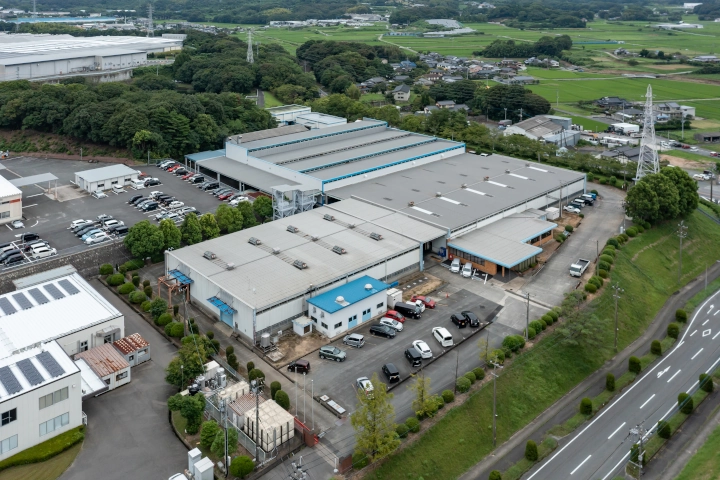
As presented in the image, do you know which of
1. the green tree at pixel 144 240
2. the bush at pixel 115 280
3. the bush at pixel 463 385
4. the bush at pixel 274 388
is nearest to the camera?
the bush at pixel 274 388

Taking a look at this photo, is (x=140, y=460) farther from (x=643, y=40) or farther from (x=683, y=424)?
(x=643, y=40)

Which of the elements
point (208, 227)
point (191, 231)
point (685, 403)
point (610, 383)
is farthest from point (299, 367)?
point (685, 403)

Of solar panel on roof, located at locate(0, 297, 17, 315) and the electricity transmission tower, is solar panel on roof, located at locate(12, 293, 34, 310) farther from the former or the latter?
the electricity transmission tower

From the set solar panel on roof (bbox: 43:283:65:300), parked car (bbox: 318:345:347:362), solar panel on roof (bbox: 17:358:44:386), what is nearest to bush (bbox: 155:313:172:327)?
solar panel on roof (bbox: 43:283:65:300)

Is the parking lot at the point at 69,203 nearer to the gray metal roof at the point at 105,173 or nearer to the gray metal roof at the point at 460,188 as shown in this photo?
the gray metal roof at the point at 105,173

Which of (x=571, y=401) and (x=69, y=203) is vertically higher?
(x=69, y=203)

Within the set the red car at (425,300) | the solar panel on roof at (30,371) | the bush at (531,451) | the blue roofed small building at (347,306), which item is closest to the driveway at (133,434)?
the solar panel on roof at (30,371)

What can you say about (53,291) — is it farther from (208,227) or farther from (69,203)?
(69,203)
